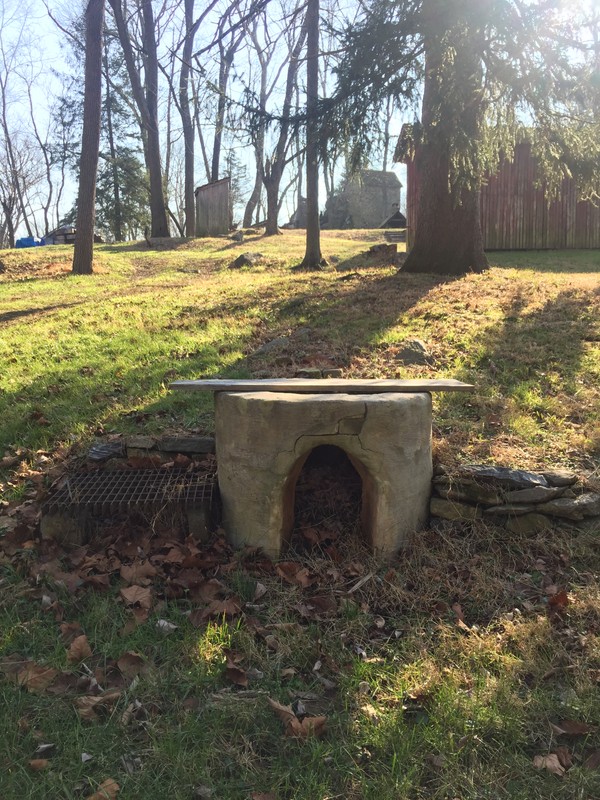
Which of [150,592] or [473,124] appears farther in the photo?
[473,124]

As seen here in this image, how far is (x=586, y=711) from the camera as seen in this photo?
2396 millimetres

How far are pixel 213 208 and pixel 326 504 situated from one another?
72.6ft

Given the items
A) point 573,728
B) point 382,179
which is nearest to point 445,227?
point 573,728

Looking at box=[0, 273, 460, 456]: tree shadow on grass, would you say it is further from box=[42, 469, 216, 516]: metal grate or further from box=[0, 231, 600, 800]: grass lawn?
box=[42, 469, 216, 516]: metal grate

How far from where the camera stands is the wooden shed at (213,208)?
23.8m

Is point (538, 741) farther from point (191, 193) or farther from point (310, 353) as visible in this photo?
point (191, 193)

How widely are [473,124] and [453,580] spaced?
231 inches

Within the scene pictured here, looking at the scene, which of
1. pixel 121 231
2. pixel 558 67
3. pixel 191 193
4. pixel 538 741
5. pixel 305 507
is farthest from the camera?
pixel 121 231

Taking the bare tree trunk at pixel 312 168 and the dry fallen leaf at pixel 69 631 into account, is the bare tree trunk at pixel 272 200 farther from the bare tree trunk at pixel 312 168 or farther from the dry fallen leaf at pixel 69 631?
the dry fallen leaf at pixel 69 631

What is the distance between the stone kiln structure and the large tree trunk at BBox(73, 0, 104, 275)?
11.7m

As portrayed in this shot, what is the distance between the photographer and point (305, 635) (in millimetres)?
2916

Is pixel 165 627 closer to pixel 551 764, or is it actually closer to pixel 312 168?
pixel 551 764

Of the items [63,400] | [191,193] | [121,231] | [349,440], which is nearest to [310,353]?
[63,400]

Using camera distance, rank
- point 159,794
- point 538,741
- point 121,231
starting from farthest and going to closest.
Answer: point 121,231 < point 538,741 < point 159,794
